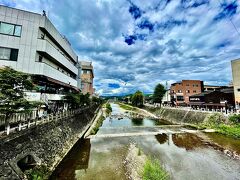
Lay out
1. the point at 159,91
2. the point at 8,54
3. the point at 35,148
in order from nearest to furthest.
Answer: the point at 35,148 < the point at 8,54 < the point at 159,91

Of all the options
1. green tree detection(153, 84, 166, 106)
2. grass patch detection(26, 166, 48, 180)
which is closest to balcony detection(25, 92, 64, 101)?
grass patch detection(26, 166, 48, 180)

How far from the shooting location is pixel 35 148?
11.4 metres

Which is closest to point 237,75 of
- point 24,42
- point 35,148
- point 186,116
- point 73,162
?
point 186,116

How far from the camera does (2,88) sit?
9305 millimetres

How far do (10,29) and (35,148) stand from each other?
14.2m

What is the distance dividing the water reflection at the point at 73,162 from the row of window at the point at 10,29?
15455mm

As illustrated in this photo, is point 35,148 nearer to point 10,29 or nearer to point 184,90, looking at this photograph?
point 10,29

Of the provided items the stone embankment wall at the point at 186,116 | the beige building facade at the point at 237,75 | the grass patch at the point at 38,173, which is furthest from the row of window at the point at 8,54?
the beige building facade at the point at 237,75

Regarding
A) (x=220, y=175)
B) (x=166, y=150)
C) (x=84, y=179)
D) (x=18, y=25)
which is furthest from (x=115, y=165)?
(x=18, y=25)

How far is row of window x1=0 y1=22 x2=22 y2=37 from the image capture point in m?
16.3

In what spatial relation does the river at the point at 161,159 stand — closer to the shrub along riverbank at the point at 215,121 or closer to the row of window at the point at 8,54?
the shrub along riverbank at the point at 215,121

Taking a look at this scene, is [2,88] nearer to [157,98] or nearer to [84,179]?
[84,179]

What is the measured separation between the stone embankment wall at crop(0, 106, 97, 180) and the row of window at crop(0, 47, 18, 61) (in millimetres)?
8987

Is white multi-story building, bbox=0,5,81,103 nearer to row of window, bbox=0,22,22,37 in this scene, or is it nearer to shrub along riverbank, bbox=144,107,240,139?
row of window, bbox=0,22,22,37
